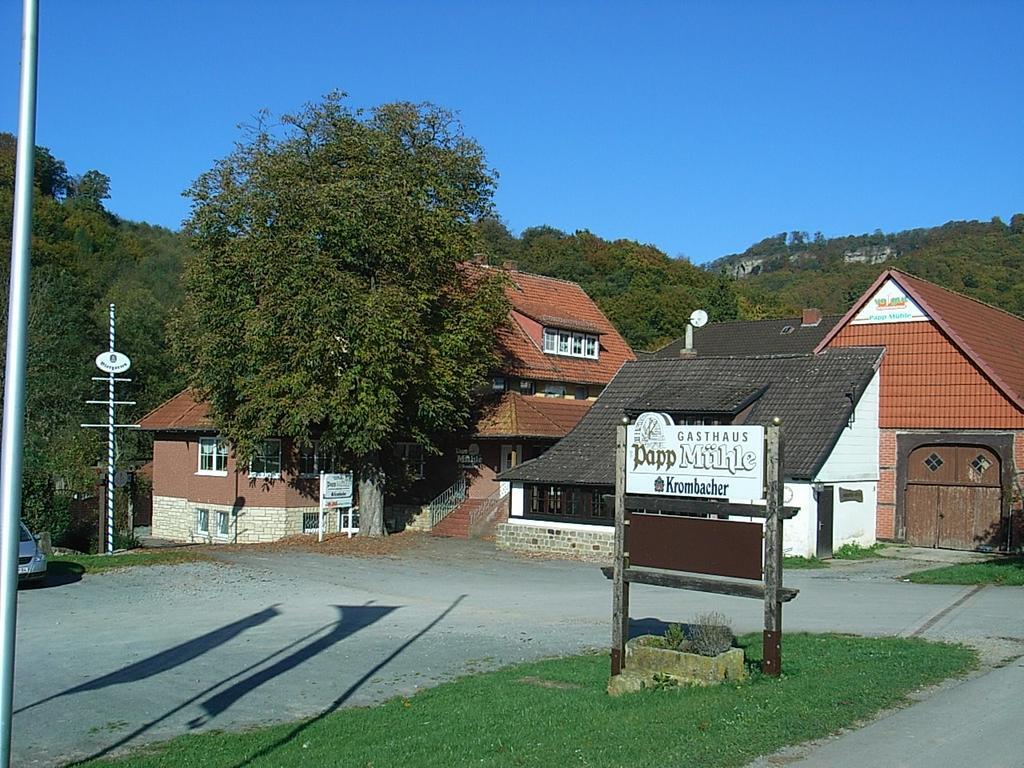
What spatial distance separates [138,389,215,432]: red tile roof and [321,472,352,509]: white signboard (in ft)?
26.2

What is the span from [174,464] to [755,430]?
33.6 metres

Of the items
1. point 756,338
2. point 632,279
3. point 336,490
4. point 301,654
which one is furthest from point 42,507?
point 632,279

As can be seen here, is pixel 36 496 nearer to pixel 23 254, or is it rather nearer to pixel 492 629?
pixel 492 629

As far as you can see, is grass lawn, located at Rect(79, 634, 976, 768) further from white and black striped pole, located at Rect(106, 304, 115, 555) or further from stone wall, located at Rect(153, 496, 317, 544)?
stone wall, located at Rect(153, 496, 317, 544)

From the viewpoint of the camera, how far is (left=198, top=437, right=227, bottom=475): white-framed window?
124 feet

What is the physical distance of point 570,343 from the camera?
43.0 metres

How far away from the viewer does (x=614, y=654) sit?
10672 mm

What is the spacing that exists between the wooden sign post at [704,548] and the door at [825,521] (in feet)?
57.6

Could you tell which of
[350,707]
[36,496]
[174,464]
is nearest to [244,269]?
[36,496]

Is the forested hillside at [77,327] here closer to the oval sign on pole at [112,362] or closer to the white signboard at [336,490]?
the oval sign on pole at [112,362]

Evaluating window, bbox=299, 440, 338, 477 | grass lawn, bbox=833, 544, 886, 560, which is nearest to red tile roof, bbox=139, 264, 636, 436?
window, bbox=299, 440, 338, 477

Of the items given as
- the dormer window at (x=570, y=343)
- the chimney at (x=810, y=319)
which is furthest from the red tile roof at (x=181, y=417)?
the chimney at (x=810, y=319)

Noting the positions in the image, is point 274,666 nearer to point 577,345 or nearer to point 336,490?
point 336,490

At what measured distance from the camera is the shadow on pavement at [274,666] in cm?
1009
